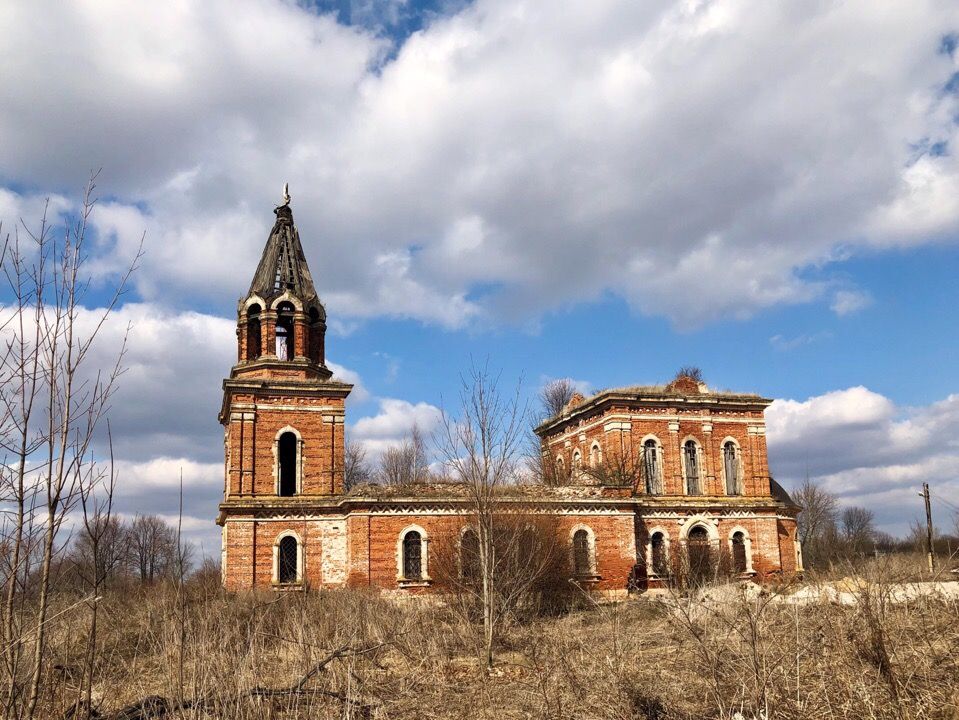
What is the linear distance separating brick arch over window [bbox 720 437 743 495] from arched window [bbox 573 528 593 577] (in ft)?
25.2

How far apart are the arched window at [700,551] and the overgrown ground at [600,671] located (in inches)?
570

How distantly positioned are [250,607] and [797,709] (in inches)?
574

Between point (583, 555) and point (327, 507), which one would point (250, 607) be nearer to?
point (327, 507)

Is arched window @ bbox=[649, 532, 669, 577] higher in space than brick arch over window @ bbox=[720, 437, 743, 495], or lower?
lower

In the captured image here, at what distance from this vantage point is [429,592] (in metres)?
25.6

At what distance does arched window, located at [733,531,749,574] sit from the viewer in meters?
31.0

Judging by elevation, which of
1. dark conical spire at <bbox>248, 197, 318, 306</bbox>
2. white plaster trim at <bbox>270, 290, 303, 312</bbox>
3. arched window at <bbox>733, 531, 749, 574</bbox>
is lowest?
arched window at <bbox>733, 531, 749, 574</bbox>

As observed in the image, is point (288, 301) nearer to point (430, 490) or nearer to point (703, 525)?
point (430, 490)

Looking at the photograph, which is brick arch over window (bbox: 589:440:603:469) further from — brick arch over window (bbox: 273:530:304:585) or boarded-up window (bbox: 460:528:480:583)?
brick arch over window (bbox: 273:530:304:585)

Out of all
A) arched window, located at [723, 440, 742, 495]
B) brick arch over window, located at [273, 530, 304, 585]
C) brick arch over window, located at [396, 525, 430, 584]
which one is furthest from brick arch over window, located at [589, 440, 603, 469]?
brick arch over window, located at [273, 530, 304, 585]

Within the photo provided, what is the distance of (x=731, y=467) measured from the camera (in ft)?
108

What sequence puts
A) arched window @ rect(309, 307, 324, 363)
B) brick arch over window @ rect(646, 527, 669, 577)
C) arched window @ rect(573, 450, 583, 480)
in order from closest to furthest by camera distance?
brick arch over window @ rect(646, 527, 669, 577) → arched window @ rect(309, 307, 324, 363) → arched window @ rect(573, 450, 583, 480)

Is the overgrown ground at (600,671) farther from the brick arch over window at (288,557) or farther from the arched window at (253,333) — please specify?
the arched window at (253,333)

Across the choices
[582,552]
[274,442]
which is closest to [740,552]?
[582,552]
